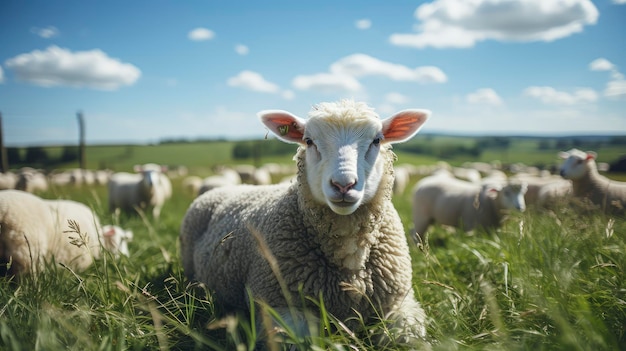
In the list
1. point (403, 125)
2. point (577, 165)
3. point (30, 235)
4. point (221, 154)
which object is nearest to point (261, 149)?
point (221, 154)

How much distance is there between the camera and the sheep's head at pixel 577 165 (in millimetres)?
5496

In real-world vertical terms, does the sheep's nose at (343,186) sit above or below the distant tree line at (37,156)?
above

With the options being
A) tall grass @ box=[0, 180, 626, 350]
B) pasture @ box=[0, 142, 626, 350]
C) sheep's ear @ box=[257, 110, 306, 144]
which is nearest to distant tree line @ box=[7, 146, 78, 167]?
pasture @ box=[0, 142, 626, 350]

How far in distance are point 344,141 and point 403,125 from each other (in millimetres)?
682

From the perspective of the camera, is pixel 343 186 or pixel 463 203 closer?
pixel 343 186

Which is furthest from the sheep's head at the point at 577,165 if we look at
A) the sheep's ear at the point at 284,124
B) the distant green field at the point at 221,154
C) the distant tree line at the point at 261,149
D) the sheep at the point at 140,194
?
the distant tree line at the point at 261,149

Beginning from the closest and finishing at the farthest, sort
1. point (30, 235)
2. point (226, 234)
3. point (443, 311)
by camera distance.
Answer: point (443, 311)
point (226, 234)
point (30, 235)

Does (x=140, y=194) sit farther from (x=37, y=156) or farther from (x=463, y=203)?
(x=37, y=156)

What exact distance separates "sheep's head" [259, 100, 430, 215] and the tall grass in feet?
1.96

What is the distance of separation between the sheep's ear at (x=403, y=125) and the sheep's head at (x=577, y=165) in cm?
430

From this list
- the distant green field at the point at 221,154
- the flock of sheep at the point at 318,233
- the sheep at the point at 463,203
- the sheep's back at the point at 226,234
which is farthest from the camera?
the distant green field at the point at 221,154

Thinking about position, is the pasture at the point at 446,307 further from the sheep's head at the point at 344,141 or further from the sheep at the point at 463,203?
the sheep at the point at 463,203

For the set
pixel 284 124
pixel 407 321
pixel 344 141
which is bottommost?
pixel 407 321

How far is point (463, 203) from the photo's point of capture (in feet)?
20.6
